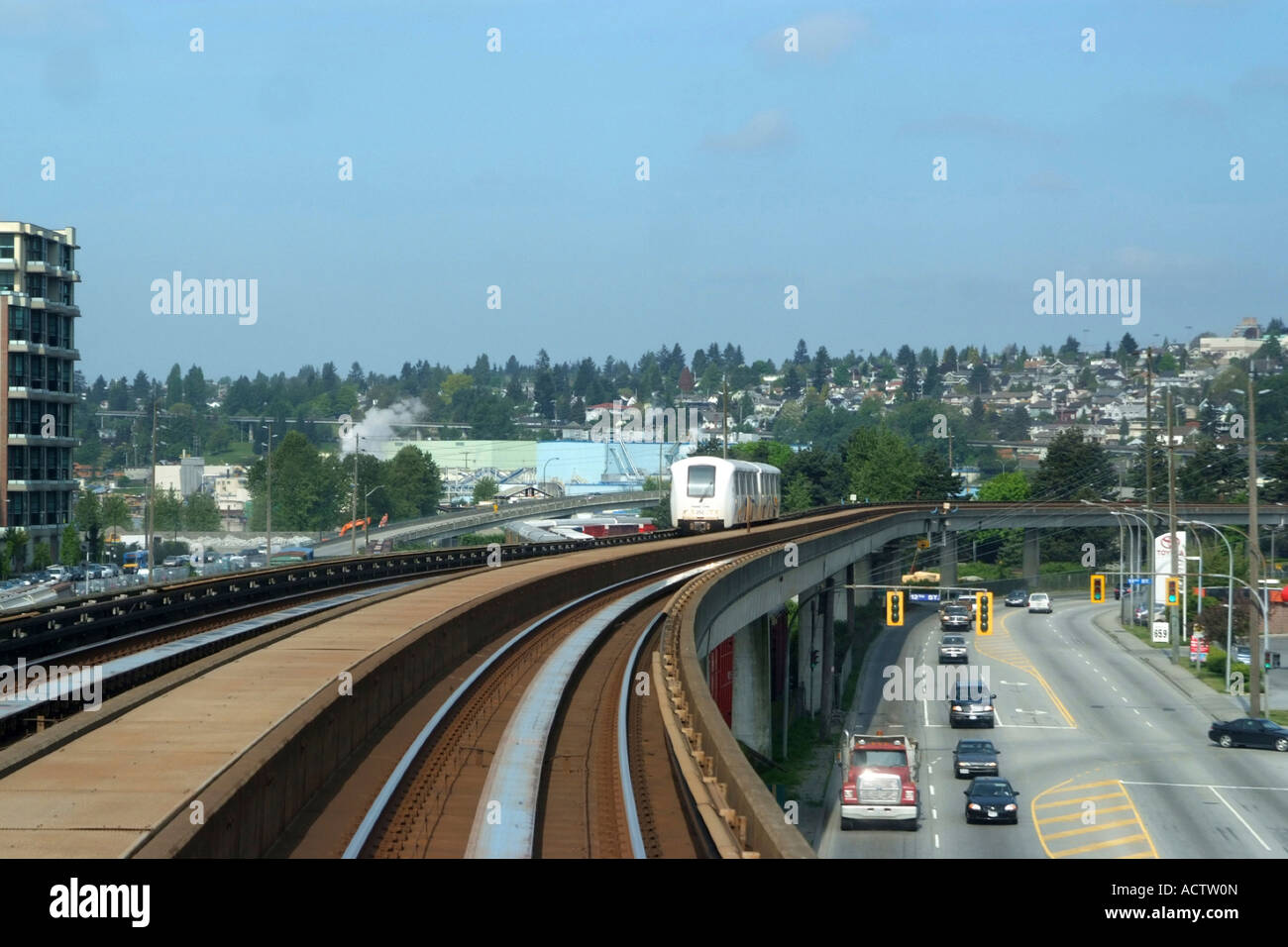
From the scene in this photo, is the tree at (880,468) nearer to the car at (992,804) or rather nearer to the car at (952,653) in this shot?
the car at (952,653)

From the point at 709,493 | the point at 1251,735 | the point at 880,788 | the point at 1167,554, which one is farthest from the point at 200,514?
the point at 880,788

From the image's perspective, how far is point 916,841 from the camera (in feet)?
103

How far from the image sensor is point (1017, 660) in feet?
211

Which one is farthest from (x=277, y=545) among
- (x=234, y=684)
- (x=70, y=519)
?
(x=234, y=684)

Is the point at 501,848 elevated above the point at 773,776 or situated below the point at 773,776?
above

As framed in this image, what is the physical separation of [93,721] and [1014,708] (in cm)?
4200

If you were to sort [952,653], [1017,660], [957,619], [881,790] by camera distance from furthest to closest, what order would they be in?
1. [957,619]
2. [1017,660]
3. [952,653]
4. [881,790]

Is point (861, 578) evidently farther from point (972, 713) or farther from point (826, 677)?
point (972, 713)

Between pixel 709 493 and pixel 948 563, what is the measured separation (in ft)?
167

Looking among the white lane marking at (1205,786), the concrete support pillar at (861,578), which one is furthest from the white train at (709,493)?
the white lane marking at (1205,786)

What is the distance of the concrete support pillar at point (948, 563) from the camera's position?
10112 centimetres

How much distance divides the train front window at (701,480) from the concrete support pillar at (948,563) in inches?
1671
